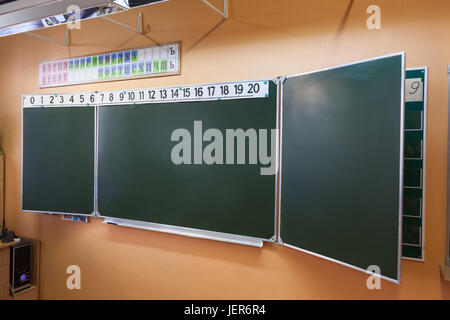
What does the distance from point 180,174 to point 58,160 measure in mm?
1331

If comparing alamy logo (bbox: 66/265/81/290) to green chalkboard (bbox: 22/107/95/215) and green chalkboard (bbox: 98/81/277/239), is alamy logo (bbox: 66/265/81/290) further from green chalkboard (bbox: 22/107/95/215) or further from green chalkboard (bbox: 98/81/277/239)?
green chalkboard (bbox: 98/81/277/239)

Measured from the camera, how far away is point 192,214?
2.10 metres

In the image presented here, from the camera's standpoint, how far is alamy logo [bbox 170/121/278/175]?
1895 mm

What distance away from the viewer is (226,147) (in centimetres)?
200

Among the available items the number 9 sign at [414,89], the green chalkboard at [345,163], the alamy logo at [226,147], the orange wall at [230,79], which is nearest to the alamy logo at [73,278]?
the orange wall at [230,79]

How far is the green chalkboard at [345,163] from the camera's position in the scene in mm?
1320

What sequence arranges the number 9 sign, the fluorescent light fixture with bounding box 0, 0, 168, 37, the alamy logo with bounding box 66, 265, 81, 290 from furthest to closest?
the alamy logo with bounding box 66, 265, 81, 290 < the number 9 sign < the fluorescent light fixture with bounding box 0, 0, 168, 37

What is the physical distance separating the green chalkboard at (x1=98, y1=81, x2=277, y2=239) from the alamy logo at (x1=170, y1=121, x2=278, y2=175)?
0.03 m

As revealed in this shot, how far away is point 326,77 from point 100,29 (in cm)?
216

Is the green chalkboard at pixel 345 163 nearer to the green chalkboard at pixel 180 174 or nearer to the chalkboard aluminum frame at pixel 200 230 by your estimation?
the chalkboard aluminum frame at pixel 200 230

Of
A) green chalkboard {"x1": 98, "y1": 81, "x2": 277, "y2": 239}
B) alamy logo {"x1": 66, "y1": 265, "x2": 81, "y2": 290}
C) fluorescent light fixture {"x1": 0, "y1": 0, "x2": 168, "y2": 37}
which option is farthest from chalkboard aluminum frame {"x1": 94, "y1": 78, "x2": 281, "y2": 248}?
fluorescent light fixture {"x1": 0, "y1": 0, "x2": 168, "y2": 37}

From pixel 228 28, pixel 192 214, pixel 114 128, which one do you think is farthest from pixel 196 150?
pixel 228 28
